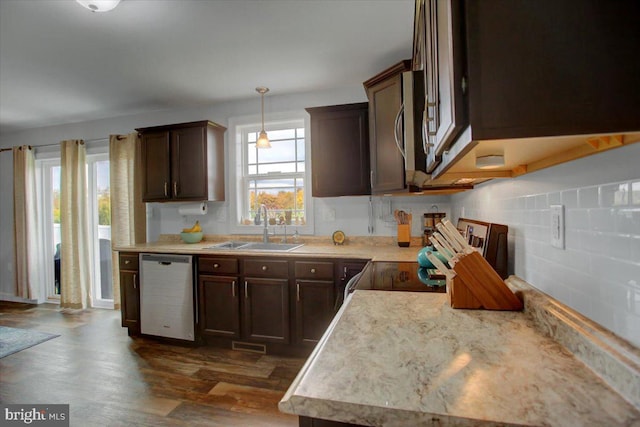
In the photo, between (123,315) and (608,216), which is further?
(123,315)

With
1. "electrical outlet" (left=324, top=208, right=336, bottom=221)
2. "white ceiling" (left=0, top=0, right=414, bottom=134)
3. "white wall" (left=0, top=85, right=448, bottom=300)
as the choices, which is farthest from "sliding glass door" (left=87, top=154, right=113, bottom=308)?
"electrical outlet" (left=324, top=208, right=336, bottom=221)

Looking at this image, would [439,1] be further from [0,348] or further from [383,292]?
[0,348]

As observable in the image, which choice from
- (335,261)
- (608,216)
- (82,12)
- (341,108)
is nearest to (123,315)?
(335,261)

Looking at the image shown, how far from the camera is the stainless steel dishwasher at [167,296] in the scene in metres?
2.82

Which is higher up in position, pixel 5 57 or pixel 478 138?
pixel 5 57

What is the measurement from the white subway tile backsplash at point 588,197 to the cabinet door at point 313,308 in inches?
74.1

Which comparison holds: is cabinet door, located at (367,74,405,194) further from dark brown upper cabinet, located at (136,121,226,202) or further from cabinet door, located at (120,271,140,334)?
cabinet door, located at (120,271,140,334)

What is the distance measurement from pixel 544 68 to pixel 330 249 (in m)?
2.28

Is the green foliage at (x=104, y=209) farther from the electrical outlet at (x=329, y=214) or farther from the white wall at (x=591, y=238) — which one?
the white wall at (x=591, y=238)

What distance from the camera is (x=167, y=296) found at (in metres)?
2.89

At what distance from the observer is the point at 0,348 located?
112 inches

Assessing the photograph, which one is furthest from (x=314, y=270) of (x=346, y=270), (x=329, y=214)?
(x=329, y=214)

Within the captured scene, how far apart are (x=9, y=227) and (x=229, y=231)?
3710 mm

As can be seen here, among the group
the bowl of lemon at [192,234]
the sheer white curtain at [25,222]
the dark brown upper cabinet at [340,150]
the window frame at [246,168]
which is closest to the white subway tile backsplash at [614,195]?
the dark brown upper cabinet at [340,150]
